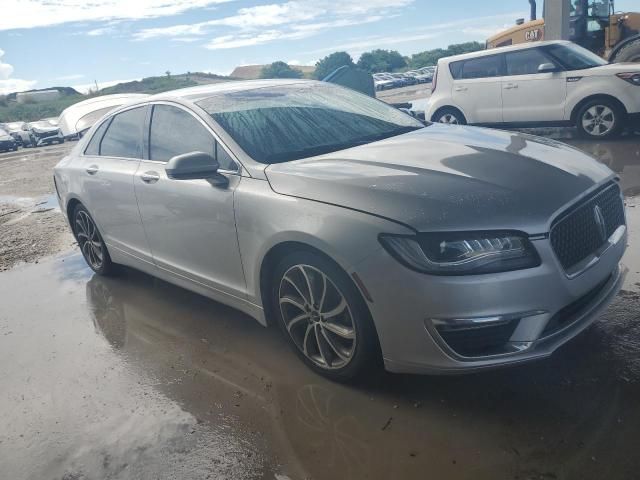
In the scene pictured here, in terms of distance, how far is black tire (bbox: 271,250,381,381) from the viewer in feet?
8.67

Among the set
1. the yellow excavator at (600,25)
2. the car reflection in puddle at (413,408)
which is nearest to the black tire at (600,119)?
the yellow excavator at (600,25)

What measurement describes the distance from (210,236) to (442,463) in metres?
1.84

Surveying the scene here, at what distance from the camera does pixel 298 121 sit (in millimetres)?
3590

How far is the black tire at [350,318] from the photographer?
2643 mm

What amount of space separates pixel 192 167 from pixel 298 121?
83cm

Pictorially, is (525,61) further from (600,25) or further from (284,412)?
(284,412)

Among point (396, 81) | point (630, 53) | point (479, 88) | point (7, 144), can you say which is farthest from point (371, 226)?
point (396, 81)

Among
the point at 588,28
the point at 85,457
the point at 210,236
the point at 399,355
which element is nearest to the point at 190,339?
the point at 210,236

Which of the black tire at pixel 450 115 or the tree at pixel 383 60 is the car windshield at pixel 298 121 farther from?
the tree at pixel 383 60

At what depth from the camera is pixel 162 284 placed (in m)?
4.86

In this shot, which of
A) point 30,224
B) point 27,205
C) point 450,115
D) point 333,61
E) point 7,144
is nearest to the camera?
point 30,224

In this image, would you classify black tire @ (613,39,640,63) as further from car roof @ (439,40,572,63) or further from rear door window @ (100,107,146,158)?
rear door window @ (100,107,146,158)

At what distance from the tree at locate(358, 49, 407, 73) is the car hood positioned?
6970 cm

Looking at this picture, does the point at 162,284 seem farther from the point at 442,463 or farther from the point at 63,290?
the point at 442,463
